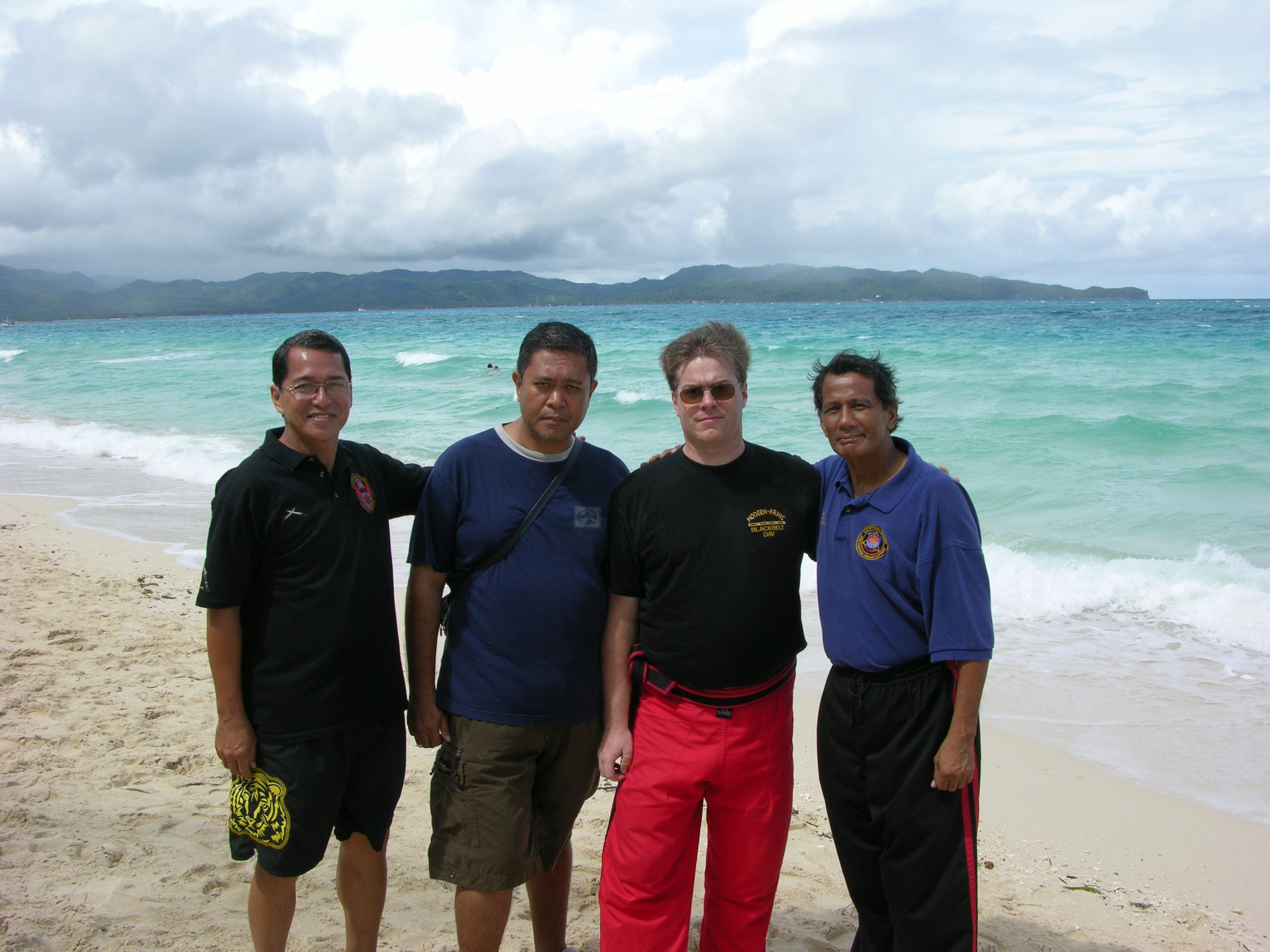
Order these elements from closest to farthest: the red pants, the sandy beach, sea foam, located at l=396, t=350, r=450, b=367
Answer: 1. the red pants
2. the sandy beach
3. sea foam, located at l=396, t=350, r=450, b=367

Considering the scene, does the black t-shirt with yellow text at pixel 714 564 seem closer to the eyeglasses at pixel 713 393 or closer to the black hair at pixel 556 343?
the eyeglasses at pixel 713 393

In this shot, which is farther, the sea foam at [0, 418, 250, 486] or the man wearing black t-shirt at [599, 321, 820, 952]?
the sea foam at [0, 418, 250, 486]

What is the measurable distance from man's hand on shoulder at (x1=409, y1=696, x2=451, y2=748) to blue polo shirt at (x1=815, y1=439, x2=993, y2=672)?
130 centimetres

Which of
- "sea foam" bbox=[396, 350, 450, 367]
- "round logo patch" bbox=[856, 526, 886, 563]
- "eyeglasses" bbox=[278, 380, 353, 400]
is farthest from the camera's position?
"sea foam" bbox=[396, 350, 450, 367]

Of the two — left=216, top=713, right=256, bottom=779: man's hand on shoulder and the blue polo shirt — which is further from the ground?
the blue polo shirt

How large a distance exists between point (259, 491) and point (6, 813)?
2.36 metres

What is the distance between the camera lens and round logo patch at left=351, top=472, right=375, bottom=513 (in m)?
2.85

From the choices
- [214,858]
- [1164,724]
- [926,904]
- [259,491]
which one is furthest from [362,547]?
[1164,724]

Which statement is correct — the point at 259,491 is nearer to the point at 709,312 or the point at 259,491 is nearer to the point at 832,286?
the point at 709,312

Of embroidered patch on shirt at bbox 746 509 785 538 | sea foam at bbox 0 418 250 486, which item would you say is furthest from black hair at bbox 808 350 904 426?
sea foam at bbox 0 418 250 486

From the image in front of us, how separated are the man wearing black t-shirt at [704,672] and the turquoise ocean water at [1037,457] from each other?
3272 millimetres

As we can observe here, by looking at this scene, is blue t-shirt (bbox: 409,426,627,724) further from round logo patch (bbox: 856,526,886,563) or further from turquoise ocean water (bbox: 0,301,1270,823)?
turquoise ocean water (bbox: 0,301,1270,823)

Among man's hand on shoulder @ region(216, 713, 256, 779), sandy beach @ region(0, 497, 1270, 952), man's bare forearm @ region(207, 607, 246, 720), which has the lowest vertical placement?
sandy beach @ region(0, 497, 1270, 952)

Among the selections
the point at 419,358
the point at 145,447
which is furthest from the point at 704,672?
the point at 419,358
